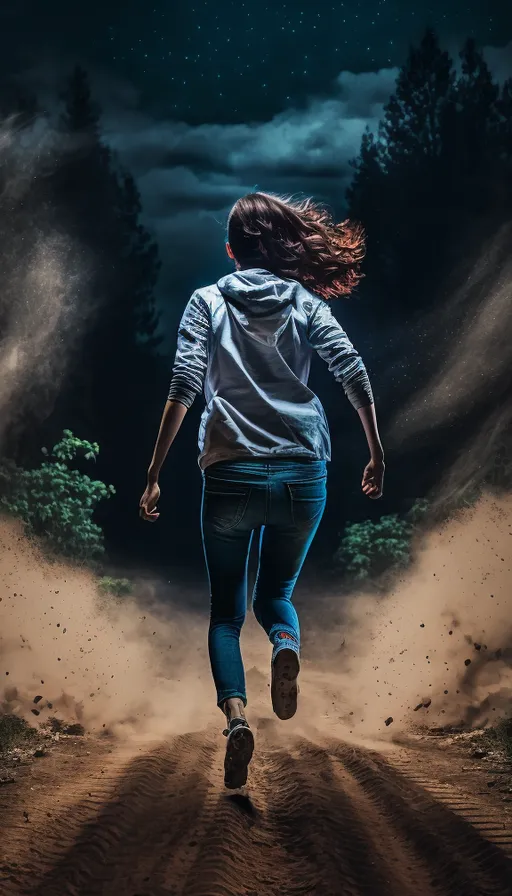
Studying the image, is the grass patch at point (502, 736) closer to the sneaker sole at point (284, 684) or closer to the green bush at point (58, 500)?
the sneaker sole at point (284, 684)

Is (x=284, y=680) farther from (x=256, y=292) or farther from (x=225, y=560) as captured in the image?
(x=256, y=292)

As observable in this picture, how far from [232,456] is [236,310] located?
0.80 metres

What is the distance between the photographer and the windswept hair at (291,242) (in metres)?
4.04

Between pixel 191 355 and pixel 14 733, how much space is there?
2.74 meters

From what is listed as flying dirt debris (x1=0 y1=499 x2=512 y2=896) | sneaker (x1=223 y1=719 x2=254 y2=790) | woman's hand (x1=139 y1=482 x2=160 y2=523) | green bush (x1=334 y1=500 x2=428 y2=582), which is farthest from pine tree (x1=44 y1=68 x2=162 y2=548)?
sneaker (x1=223 y1=719 x2=254 y2=790)

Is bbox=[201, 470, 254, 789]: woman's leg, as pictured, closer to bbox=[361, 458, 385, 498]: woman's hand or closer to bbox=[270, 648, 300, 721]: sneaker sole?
bbox=[270, 648, 300, 721]: sneaker sole

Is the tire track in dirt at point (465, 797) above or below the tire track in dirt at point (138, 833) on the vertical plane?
below

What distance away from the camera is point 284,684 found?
326 centimetres

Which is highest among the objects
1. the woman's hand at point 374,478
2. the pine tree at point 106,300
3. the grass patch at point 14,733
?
the pine tree at point 106,300

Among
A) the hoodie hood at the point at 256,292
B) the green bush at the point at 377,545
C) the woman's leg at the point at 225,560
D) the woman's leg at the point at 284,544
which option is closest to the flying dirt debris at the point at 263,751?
the green bush at the point at 377,545

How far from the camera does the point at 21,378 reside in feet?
20.3

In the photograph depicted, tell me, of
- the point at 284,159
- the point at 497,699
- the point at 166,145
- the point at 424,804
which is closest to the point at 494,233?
the point at 284,159

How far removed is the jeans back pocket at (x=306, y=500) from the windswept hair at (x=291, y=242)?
3.90ft

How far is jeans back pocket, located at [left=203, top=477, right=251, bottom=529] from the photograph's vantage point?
3.53 metres
